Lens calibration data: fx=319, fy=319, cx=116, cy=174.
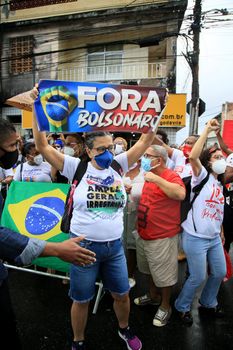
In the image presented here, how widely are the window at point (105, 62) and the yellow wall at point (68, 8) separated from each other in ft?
5.61

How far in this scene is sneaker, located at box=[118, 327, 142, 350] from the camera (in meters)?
2.77

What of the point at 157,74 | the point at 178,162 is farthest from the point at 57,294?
the point at 157,74

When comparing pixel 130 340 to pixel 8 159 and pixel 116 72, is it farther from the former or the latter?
pixel 116 72

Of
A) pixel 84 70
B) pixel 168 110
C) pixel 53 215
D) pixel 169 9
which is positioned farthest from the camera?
pixel 84 70

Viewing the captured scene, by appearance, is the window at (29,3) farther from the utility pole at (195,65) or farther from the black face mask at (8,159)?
the black face mask at (8,159)

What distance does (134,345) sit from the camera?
277 cm

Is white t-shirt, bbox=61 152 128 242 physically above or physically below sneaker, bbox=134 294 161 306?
above

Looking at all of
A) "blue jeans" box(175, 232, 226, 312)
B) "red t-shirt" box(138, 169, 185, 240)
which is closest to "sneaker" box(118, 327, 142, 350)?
"blue jeans" box(175, 232, 226, 312)

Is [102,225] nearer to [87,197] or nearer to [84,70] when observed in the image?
[87,197]

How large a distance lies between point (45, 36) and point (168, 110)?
7.43m

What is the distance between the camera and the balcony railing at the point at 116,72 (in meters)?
13.9

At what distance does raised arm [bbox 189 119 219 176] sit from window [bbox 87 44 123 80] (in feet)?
39.9

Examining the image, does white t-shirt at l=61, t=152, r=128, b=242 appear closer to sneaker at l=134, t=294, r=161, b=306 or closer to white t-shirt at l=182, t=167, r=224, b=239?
white t-shirt at l=182, t=167, r=224, b=239

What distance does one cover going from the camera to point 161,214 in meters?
3.20
